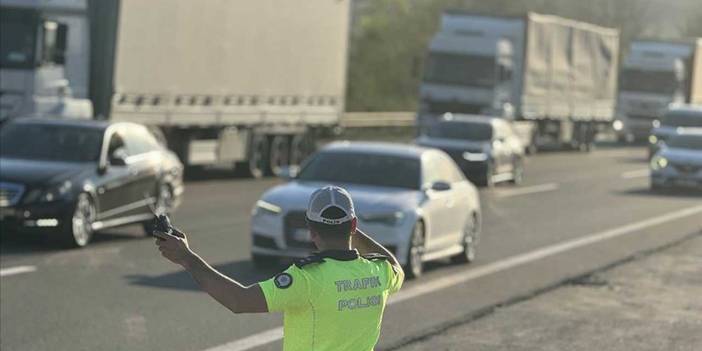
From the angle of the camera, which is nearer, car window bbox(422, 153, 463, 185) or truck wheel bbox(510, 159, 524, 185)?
car window bbox(422, 153, 463, 185)

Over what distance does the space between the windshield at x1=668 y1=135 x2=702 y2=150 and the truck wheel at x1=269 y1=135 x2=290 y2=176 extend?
786 cm

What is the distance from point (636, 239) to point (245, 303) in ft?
53.6

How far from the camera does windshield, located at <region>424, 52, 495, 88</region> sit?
4231cm

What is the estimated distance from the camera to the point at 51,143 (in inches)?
715

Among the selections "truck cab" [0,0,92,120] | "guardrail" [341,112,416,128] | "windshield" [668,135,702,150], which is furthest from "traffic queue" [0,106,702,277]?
"guardrail" [341,112,416,128]

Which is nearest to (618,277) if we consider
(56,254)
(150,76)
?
(56,254)

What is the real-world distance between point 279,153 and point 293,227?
17742 mm

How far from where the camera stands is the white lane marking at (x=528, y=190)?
2986 cm

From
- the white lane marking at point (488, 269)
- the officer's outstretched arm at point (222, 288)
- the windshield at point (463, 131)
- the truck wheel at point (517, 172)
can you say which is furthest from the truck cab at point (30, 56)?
the officer's outstretched arm at point (222, 288)

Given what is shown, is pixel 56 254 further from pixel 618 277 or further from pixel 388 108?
pixel 388 108

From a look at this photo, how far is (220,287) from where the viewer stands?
5324mm

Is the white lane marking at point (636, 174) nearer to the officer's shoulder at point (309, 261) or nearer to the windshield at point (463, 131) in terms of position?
the windshield at point (463, 131)

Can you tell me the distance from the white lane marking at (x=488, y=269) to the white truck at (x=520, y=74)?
16696mm

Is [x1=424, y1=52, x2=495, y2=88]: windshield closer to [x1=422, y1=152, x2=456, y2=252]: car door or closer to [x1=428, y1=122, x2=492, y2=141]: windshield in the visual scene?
[x1=428, y1=122, x2=492, y2=141]: windshield
